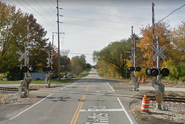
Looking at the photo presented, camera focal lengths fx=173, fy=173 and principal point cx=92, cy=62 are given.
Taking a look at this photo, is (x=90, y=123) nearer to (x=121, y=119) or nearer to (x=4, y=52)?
(x=121, y=119)

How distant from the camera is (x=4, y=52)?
912 inches

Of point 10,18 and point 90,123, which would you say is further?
point 10,18

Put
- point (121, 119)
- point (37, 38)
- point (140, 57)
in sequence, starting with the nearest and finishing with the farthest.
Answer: point (121, 119), point (140, 57), point (37, 38)

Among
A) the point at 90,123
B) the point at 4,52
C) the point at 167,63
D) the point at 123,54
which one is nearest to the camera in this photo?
the point at 90,123

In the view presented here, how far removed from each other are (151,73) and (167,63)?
2221 cm

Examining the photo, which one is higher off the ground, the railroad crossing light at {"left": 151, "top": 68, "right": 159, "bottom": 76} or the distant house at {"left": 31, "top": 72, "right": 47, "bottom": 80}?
the railroad crossing light at {"left": 151, "top": 68, "right": 159, "bottom": 76}

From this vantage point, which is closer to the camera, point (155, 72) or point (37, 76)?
point (155, 72)

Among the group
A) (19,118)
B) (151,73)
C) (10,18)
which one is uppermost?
(10,18)

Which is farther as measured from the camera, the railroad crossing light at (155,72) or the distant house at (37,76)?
the distant house at (37,76)

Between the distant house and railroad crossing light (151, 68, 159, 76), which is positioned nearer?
railroad crossing light (151, 68, 159, 76)

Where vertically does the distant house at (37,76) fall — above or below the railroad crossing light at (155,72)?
below

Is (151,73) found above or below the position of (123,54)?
below

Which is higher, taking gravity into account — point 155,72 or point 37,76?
point 155,72

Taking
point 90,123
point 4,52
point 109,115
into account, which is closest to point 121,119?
point 109,115
